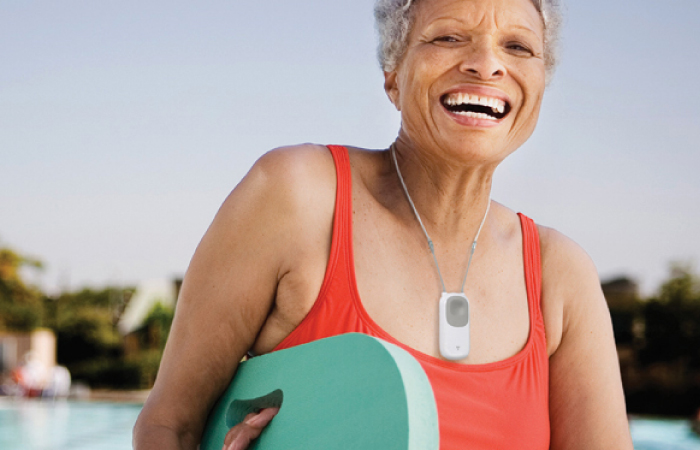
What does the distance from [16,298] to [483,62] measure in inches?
1290

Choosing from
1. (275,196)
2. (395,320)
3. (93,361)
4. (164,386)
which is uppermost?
(275,196)

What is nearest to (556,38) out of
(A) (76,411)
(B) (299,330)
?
(B) (299,330)

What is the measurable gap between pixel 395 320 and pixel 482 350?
17 cm

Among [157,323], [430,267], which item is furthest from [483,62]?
[157,323]

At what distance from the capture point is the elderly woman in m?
1.09

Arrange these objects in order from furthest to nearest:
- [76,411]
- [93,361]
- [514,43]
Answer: [93,361] < [76,411] < [514,43]

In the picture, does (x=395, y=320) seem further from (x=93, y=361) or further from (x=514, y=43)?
(x=93, y=361)

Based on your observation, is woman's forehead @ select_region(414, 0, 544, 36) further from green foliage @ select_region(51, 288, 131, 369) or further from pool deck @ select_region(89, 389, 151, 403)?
green foliage @ select_region(51, 288, 131, 369)

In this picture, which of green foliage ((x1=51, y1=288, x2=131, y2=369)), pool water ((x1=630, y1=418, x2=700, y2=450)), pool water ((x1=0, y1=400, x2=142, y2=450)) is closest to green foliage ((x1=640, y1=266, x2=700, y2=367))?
pool water ((x1=630, y1=418, x2=700, y2=450))

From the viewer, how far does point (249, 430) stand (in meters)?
0.92

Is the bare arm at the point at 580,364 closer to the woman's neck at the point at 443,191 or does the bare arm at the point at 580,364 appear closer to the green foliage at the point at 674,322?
the woman's neck at the point at 443,191

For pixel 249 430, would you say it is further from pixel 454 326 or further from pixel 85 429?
pixel 85 429

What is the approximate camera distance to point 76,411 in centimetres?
1709

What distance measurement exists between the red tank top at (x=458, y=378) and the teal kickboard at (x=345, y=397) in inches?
5.4
